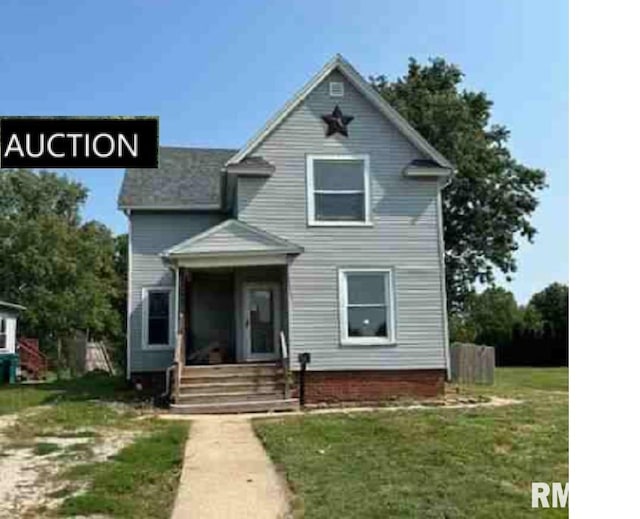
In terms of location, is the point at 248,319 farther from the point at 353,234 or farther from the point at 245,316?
the point at 353,234

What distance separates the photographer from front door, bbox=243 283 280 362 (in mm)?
15844

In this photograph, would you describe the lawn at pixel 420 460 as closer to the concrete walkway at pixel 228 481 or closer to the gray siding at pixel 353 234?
the concrete walkway at pixel 228 481

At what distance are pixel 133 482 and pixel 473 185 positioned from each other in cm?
2706

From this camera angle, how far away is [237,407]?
13.3 m

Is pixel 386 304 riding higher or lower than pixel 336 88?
lower

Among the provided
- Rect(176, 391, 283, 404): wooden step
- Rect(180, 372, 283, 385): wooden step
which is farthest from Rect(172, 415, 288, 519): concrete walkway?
Rect(180, 372, 283, 385): wooden step

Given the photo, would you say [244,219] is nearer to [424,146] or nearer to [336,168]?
[336,168]

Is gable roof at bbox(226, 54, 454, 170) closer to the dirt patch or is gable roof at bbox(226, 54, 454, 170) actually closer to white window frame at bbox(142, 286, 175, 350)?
white window frame at bbox(142, 286, 175, 350)

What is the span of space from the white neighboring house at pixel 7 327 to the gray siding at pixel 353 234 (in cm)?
1736

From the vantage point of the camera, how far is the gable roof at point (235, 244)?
47.3 ft

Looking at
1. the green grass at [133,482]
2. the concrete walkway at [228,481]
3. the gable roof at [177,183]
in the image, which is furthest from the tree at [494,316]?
the green grass at [133,482]

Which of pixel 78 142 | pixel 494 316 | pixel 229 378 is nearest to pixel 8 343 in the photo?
pixel 229 378

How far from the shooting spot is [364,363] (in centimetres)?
1486
